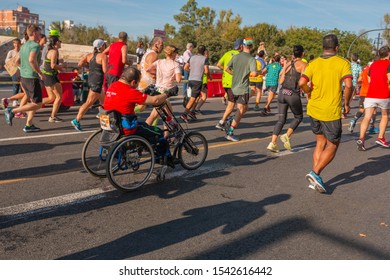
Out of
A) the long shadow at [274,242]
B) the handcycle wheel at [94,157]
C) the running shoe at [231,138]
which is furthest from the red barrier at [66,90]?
the long shadow at [274,242]

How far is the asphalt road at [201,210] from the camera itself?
12.0ft

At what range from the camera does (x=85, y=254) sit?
348 cm

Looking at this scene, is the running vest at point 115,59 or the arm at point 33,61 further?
the running vest at point 115,59

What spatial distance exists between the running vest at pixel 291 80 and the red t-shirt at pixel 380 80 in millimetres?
2001

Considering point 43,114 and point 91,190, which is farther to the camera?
point 43,114

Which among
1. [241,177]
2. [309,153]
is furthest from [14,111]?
[309,153]

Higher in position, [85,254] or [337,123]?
[337,123]

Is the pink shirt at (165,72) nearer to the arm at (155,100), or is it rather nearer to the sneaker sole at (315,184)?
the arm at (155,100)

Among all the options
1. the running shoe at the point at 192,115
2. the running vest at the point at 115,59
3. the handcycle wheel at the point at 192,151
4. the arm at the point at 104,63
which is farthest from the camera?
the running shoe at the point at 192,115

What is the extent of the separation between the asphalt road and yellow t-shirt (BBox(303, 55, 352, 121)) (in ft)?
3.43

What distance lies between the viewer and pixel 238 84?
855 cm

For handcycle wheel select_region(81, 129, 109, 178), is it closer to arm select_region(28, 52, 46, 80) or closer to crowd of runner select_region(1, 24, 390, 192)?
crowd of runner select_region(1, 24, 390, 192)

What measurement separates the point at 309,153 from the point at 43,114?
6.97 m

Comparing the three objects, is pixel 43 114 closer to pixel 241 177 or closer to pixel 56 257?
pixel 241 177
